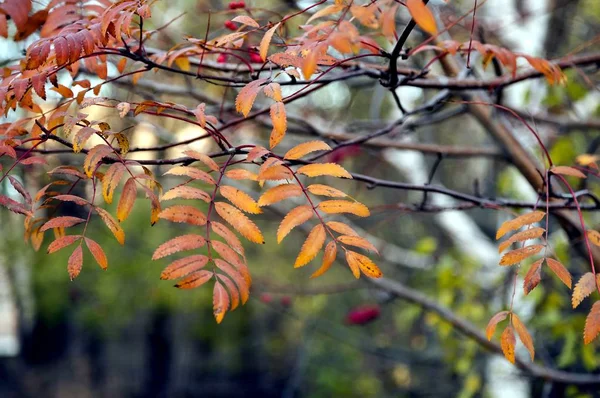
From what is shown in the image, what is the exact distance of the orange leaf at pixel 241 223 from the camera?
2.27ft

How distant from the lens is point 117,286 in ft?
18.8

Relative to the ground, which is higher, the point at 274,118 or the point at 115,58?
the point at 274,118

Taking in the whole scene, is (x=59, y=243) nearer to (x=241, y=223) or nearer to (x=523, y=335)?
(x=241, y=223)

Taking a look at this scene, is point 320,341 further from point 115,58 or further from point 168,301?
point 115,58

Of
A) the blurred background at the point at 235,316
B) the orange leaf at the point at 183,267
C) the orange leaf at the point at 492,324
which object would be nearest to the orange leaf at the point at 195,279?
the orange leaf at the point at 183,267

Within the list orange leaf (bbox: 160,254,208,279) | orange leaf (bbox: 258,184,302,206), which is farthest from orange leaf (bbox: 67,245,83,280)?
orange leaf (bbox: 258,184,302,206)

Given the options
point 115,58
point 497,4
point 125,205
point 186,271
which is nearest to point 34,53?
point 125,205

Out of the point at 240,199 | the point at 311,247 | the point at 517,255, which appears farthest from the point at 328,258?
the point at 517,255

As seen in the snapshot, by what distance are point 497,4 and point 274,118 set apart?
2840 mm

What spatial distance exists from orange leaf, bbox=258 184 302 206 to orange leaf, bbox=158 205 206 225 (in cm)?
9

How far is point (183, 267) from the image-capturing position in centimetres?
73

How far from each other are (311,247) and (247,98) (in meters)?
0.20

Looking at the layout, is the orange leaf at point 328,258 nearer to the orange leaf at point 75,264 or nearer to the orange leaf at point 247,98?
the orange leaf at point 247,98

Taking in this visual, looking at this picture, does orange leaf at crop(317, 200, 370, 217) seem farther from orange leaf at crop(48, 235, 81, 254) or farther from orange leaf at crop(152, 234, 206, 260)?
orange leaf at crop(48, 235, 81, 254)
